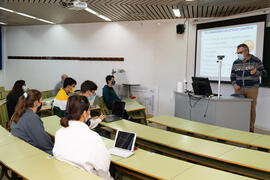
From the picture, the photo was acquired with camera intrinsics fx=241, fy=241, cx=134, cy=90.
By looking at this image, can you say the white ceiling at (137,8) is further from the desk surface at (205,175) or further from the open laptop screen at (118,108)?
the desk surface at (205,175)

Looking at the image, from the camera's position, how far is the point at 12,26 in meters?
10.2

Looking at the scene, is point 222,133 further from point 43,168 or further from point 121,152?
point 43,168

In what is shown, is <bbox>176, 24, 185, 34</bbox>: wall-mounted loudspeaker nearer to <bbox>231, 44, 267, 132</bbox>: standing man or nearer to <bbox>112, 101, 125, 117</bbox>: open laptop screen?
<bbox>231, 44, 267, 132</bbox>: standing man

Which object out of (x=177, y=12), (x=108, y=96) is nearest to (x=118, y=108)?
(x=108, y=96)

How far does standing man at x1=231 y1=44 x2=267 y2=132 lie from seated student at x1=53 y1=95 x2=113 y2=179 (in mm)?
3748

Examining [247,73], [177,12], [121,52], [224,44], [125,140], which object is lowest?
[125,140]

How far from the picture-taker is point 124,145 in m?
2.58

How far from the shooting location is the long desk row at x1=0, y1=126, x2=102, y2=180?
200 centimetres

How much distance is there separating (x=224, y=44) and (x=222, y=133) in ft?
12.1

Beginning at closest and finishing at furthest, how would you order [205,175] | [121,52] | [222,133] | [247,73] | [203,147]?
[205,175], [203,147], [222,133], [247,73], [121,52]

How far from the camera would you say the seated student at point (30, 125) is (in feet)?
9.15

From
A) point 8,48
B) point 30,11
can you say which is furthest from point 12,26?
point 30,11

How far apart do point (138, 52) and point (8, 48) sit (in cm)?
625

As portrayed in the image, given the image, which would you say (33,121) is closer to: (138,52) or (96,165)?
(96,165)
